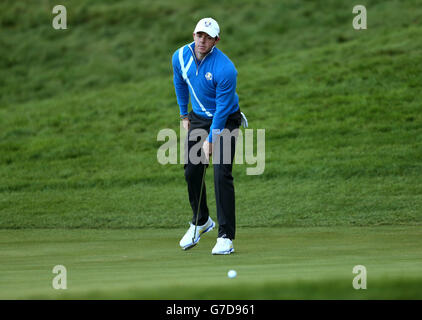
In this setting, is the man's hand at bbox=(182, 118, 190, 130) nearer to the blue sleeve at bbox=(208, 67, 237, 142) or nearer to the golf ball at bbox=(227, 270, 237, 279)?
the blue sleeve at bbox=(208, 67, 237, 142)

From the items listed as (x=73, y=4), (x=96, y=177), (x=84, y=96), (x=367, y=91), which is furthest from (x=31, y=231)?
(x=73, y=4)

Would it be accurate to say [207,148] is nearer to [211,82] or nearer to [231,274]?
[211,82]

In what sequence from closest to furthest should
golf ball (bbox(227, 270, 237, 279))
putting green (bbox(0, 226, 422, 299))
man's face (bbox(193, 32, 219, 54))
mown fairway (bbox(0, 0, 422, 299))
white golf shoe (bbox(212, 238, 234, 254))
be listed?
putting green (bbox(0, 226, 422, 299))
golf ball (bbox(227, 270, 237, 279))
mown fairway (bbox(0, 0, 422, 299))
white golf shoe (bbox(212, 238, 234, 254))
man's face (bbox(193, 32, 219, 54))

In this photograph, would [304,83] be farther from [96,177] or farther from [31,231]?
[31,231]

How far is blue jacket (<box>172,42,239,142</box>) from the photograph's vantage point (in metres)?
7.80

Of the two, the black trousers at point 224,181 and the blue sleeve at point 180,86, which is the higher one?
the blue sleeve at point 180,86

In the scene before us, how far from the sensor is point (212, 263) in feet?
22.5

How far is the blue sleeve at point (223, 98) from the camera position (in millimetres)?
7781

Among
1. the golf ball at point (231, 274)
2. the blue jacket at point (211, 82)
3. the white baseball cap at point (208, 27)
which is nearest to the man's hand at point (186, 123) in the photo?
the blue jacket at point (211, 82)

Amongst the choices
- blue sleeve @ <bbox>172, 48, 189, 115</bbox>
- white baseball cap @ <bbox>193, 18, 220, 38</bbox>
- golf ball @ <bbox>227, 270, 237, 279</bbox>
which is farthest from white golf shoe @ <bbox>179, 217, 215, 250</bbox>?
golf ball @ <bbox>227, 270, 237, 279</bbox>

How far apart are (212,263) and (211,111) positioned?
2.01 m

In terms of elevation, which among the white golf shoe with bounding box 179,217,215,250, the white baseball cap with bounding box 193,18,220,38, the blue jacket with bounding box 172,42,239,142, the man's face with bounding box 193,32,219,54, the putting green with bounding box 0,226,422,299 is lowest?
the putting green with bounding box 0,226,422,299

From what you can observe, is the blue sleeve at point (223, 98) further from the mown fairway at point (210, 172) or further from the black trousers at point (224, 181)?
the mown fairway at point (210, 172)

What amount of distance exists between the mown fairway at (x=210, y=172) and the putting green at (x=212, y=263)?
0.07 ft
